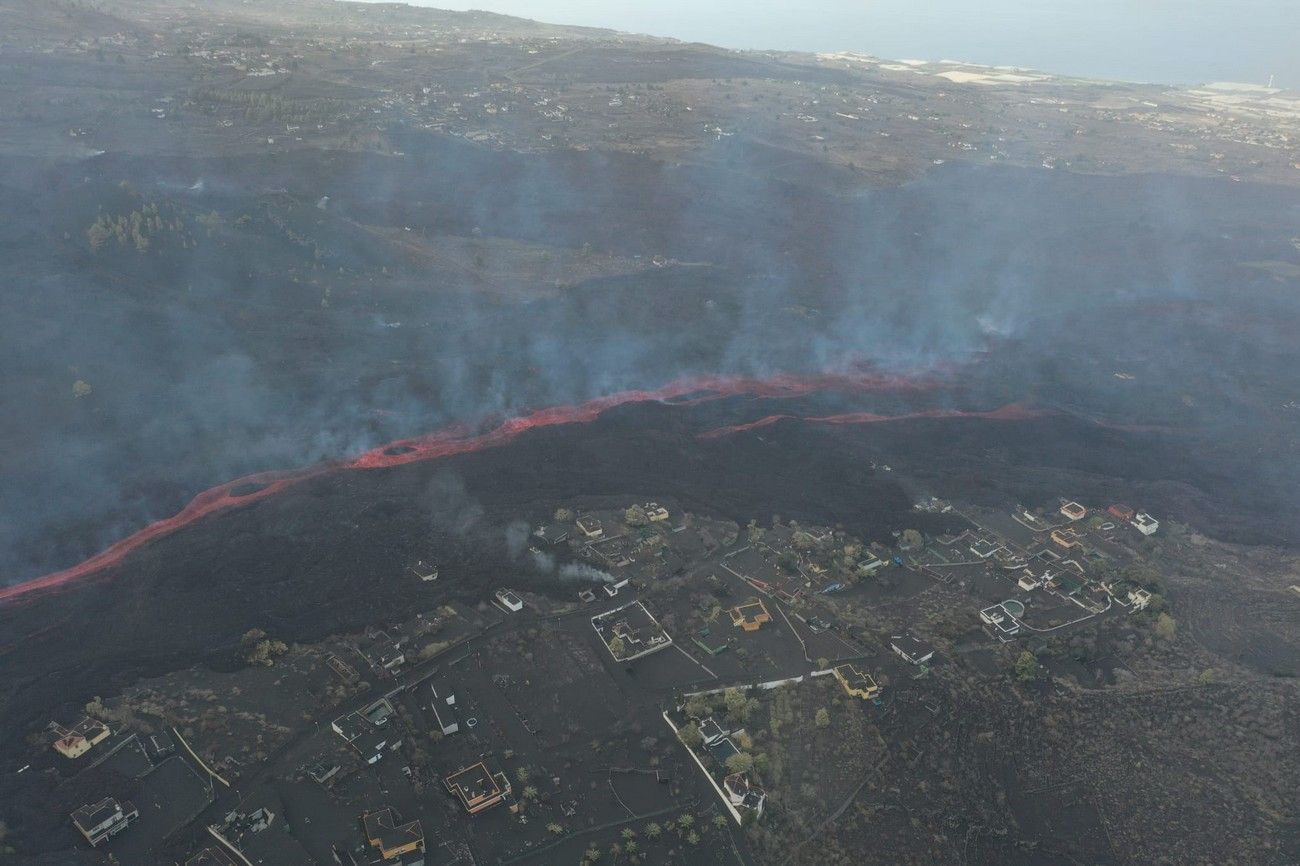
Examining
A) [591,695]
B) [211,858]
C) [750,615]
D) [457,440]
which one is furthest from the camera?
[457,440]

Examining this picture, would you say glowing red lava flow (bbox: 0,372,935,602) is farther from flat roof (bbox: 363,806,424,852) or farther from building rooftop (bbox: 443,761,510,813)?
building rooftop (bbox: 443,761,510,813)

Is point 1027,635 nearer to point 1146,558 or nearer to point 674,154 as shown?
point 1146,558

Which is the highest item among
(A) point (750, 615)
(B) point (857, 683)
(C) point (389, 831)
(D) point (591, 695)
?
(A) point (750, 615)

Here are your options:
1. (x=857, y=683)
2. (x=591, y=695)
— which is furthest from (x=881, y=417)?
(x=591, y=695)

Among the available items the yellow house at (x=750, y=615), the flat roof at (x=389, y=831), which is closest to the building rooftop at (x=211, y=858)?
the flat roof at (x=389, y=831)

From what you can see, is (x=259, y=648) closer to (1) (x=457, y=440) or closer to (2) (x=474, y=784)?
(2) (x=474, y=784)

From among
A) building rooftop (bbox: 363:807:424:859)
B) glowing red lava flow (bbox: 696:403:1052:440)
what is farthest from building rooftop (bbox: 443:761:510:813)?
glowing red lava flow (bbox: 696:403:1052:440)

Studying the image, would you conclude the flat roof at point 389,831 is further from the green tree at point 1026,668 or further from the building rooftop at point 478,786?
the green tree at point 1026,668
